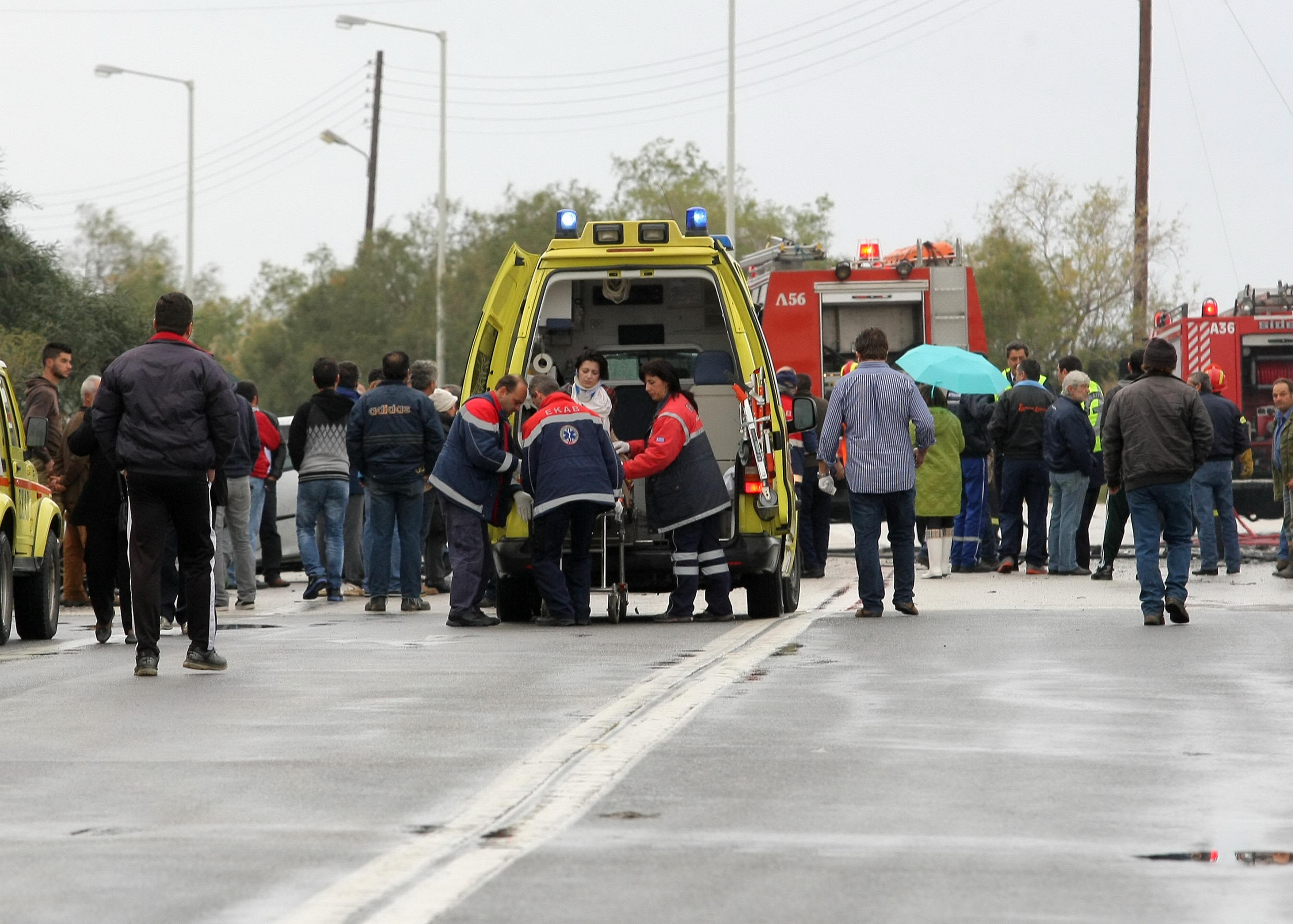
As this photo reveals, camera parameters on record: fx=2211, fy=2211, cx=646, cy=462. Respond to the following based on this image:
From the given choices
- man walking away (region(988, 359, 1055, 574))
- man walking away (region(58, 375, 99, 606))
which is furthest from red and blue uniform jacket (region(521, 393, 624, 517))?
man walking away (region(988, 359, 1055, 574))

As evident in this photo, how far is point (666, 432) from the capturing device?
13.2 m

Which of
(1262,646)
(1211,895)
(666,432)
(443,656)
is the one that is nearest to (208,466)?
(443,656)

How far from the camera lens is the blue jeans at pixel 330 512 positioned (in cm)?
1670

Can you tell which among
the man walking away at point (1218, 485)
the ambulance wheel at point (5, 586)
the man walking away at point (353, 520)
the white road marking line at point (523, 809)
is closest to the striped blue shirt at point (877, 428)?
the white road marking line at point (523, 809)

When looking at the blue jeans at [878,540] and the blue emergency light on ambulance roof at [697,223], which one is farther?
the blue emergency light on ambulance roof at [697,223]

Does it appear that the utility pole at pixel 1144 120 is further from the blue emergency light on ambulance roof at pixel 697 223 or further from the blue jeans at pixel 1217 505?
the blue emergency light on ambulance roof at pixel 697 223

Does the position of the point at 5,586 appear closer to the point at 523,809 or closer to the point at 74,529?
the point at 74,529

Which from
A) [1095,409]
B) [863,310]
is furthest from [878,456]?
[863,310]

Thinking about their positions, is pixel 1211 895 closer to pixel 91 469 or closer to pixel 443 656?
pixel 443 656

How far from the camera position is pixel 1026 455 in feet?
61.6

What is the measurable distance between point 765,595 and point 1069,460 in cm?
545

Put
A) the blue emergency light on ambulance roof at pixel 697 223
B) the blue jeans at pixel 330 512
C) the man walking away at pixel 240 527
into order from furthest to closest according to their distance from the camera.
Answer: the blue jeans at pixel 330 512
the man walking away at pixel 240 527
the blue emergency light on ambulance roof at pixel 697 223

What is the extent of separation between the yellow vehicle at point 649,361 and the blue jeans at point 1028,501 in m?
4.53

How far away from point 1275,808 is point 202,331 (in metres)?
72.2
